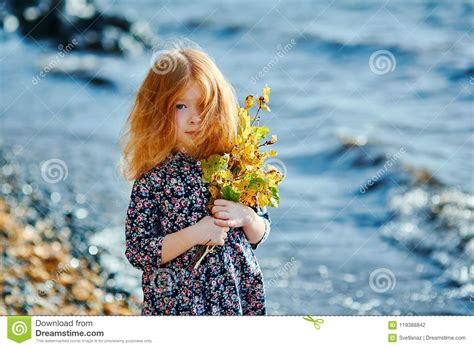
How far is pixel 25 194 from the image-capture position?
382 cm

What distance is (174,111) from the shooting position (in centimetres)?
245

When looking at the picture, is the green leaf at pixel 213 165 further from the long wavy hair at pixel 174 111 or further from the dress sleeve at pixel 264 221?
the dress sleeve at pixel 264 221

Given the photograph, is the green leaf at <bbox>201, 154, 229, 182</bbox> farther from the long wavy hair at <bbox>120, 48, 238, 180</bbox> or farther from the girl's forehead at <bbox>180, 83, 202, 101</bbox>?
the girl's forehead at <bbox>180, 83, 202, 101</bbox>

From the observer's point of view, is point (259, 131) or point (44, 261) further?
point (44, 261)

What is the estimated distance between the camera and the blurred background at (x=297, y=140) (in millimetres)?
3691

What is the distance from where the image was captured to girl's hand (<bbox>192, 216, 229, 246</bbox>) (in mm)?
2373

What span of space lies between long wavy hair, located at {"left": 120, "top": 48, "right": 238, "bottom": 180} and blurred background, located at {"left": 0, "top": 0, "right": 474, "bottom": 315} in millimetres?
1205
